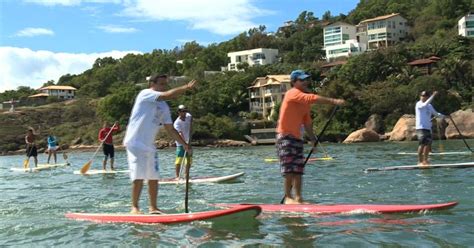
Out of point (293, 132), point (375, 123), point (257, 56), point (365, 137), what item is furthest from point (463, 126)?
point (257, 56)

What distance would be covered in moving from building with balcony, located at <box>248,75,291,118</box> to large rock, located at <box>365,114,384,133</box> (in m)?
25.7

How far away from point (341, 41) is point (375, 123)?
73.8 m

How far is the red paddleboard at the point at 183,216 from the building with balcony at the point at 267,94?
84.2 metres

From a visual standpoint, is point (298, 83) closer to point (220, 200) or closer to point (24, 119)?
point (220, 200)

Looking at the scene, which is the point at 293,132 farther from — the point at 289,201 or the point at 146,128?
the point at 146,128

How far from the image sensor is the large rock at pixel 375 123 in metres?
67.4

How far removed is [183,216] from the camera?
779cm

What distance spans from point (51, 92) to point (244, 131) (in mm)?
89234

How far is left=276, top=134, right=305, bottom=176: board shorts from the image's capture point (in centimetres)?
890

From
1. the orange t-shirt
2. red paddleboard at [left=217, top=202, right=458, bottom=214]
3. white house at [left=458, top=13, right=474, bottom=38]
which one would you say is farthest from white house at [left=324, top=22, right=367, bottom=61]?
red paddleboard at [left=217, top=202, right=458, bottom=214]

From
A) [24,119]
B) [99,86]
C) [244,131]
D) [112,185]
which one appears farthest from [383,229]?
[99,86]

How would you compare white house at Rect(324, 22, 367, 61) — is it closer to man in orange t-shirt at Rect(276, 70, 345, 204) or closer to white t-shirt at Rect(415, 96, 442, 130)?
white t-shirt at Rect(415, 96, 442, 130)

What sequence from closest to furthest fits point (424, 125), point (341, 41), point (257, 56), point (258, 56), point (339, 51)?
point (424, 125) → point (339, 51) → point (341, 41) → point (258, 56) → point (257, 56)

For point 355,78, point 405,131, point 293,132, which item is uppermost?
point 355,78
